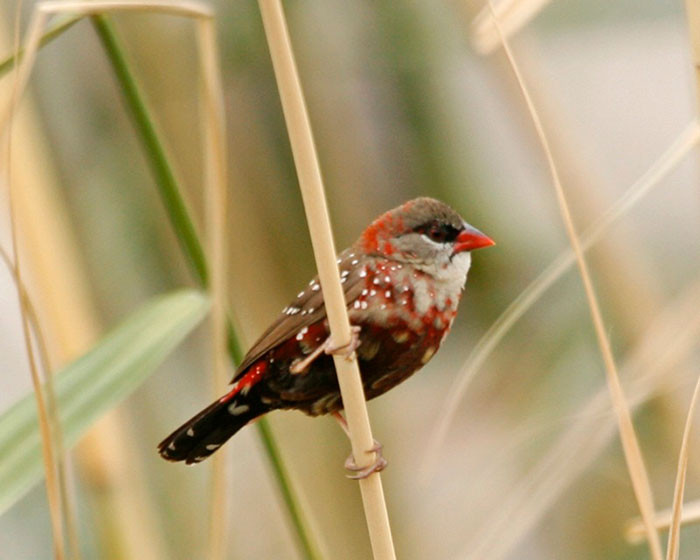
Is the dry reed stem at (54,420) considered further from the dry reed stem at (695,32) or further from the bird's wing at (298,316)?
the dry reed stem at (695,32)

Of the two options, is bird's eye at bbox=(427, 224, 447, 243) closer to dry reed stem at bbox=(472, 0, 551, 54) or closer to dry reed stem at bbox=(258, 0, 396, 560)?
dry reed stem at bbox=(472, 0, 551, 54)

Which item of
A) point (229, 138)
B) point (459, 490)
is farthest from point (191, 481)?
point (229, 138)

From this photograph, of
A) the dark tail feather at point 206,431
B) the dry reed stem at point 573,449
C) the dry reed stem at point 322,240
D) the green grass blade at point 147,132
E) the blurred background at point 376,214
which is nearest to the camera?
the dry reed stem at point 322,240

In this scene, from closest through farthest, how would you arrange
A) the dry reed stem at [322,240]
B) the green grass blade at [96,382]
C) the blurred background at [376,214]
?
the dry reed stem at [322,240] → the green grass blade at [96,382] → the blurred background at [376,214]

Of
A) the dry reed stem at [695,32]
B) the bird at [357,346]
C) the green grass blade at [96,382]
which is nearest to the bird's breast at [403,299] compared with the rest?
the bird at [357,346]

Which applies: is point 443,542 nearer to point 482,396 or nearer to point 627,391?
point 482,396

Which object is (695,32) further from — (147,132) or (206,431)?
(206,431)
